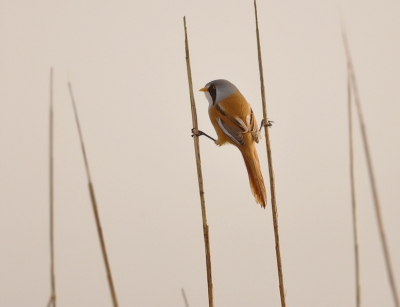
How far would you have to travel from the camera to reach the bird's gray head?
4.46m

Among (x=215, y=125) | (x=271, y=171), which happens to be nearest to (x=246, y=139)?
(x=215, y=125)

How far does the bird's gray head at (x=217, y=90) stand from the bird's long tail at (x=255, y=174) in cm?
77

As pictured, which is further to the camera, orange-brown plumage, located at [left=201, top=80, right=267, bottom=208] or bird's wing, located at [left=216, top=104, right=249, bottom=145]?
bird's wing, located at [left=216, top=104, right=249, bottom=145]

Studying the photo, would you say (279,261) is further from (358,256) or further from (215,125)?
(215,125)

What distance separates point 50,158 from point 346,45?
3.24 ft

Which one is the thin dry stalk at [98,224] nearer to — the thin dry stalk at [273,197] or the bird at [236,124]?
the thin dry stalk at [273,197]

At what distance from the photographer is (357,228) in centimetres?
194

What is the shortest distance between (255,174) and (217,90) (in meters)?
1.22

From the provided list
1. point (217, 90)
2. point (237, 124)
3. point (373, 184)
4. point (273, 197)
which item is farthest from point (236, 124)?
point (373, 184)

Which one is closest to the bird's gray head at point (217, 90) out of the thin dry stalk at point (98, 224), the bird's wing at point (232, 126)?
the bird's wing at point (232, 126)

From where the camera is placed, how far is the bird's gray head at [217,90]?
4.46 metres

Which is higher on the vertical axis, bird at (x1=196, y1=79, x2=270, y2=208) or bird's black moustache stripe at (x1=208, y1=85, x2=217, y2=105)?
bird's black moustache stripe at (x1=208, y1=85, x2=217, y2=105)

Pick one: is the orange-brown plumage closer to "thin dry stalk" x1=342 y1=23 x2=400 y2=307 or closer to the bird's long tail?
the bird's long tail

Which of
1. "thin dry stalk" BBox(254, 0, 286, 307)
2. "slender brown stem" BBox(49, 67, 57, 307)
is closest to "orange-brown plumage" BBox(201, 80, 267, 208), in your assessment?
"thin dry stalk" BBox(254, 0, 286, 307)
